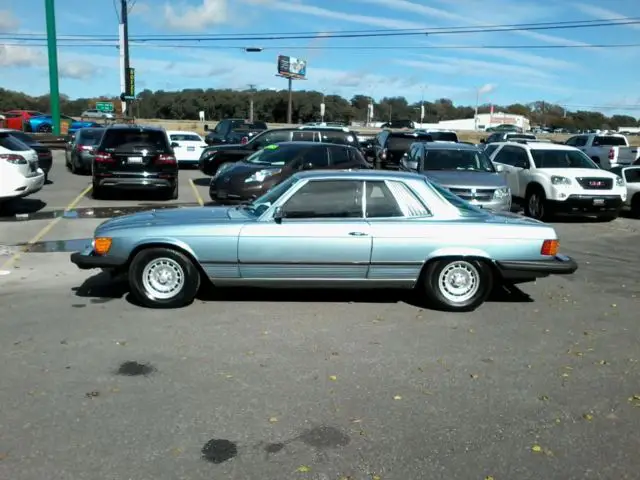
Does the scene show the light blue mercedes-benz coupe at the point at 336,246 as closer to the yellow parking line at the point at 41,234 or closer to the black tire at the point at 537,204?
the yellow parking line at the point at 41,234

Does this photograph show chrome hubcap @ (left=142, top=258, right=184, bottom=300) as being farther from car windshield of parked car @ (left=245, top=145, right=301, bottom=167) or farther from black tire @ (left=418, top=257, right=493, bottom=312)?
car windshield of parked car @ (left=245, top=145, right=301, bottom=167)

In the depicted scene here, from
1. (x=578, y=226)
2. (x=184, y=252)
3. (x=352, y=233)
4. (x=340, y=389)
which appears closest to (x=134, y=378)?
(x=340, y=389)

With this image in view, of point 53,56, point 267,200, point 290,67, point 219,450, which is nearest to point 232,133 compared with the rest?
point 53,56

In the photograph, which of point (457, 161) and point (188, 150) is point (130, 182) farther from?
point (188, 150)

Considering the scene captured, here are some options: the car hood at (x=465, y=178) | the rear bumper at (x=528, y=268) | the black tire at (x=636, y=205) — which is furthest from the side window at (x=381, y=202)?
the black tire at (x=636, y=205)

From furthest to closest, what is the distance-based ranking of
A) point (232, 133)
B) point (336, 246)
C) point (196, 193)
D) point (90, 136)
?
1. point (232, 133)
2. point (90, 136)
3. point (196, 193)
4. point (336, 246)

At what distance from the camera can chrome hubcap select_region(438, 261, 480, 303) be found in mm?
6449

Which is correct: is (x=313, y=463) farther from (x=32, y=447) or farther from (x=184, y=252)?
(x=184, y=252)

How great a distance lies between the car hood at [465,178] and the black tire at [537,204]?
1.99 meters

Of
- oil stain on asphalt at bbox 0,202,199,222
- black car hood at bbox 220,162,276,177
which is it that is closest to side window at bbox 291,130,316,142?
black car hood at bbox 220,162,276,177

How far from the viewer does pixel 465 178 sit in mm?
12508

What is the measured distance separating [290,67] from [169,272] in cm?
8494

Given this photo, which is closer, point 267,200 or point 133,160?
point 267,200

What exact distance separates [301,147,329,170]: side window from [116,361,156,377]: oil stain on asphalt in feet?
29.4
